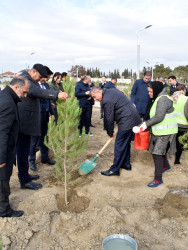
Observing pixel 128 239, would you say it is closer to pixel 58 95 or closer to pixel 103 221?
pixel 103 221

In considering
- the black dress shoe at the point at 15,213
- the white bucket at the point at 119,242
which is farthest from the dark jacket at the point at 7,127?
the white bucket at the point at 119,242

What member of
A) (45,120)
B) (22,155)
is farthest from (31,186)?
(45,120)

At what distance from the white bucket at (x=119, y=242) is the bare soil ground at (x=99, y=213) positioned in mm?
314

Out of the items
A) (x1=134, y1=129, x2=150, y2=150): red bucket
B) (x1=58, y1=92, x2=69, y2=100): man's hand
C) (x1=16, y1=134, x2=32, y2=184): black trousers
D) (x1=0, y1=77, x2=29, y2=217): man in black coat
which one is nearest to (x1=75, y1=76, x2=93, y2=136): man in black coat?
Result: (x1=134, y1=129, x2=150, y2=150): red bucket

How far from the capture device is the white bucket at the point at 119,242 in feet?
7.36

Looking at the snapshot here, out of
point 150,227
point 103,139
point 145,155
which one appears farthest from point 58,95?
point 103,139

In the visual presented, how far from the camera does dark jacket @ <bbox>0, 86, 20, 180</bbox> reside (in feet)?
8.39

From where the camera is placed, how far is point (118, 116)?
14.0ft

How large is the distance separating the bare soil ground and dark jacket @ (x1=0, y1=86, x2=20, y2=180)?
2.36 ft

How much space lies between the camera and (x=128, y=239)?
227 centimetres

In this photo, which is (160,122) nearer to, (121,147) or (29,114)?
(121,147)

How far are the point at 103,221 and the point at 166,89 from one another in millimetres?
2462

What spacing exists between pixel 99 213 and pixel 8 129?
172 centimetres

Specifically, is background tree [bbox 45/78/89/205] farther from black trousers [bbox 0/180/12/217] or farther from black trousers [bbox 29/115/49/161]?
black trousers [bbox 29/115/49/161]
